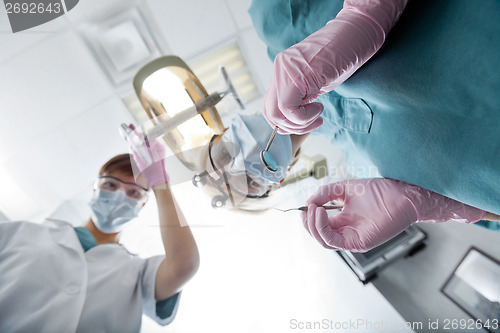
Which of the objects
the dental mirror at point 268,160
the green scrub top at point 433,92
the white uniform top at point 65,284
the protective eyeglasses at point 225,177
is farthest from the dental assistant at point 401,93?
the white uniform top at point 65,284

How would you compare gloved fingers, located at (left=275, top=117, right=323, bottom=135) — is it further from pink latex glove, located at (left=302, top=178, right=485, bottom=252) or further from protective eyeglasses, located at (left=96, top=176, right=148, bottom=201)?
protective eyeglasses, located at (left=96, top=176, right=148, bottom=201)

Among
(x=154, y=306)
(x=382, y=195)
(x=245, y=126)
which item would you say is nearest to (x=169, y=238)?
(x=154, y=306)

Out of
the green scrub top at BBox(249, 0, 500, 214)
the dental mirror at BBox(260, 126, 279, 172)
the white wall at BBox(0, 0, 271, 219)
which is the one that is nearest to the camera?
the green scrub top at BBox(249, 0, 500, 214)

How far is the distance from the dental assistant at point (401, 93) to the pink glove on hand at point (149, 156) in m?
0.48

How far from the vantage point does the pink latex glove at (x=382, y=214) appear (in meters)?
0.73

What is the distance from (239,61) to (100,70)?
2.87ft

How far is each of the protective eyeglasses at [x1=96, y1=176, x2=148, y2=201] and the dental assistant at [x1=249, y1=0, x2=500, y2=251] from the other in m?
0.93

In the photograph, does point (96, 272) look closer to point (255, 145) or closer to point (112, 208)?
point (112, 208)

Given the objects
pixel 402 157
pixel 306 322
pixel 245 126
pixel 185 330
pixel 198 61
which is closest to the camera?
pixel 402 157

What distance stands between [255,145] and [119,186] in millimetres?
879

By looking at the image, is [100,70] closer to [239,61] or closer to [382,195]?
[239,61]

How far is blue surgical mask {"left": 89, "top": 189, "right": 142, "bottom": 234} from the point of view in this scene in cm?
122

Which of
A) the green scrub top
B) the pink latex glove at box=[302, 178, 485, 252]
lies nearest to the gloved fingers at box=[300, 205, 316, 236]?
the pink latex glove at box=[302, 178, 485, 252]

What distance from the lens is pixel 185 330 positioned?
1.27 metres
